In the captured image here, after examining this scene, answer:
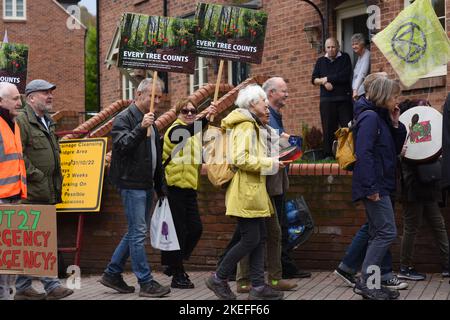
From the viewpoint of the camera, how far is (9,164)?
659cm

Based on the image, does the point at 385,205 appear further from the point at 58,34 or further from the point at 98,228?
the point at 58,34

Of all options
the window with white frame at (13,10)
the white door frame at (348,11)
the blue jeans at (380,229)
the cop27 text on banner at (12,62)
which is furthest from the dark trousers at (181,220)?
the window with white frame at (13,10)

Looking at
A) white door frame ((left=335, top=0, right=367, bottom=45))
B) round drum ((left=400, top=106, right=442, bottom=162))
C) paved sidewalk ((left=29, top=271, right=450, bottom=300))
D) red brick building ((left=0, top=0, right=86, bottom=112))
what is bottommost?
paved sidewalk ((left=29, top=271, right=450, bottom=300))

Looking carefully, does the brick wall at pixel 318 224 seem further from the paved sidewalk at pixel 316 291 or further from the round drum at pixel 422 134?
the round drum at pixel 422 134

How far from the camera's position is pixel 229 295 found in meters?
7.11

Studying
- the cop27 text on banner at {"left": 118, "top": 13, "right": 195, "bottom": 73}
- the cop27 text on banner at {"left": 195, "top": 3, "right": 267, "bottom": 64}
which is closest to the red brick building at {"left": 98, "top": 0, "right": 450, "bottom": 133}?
the cop27 text on banner at {"left": 195, "top": 3, "right": 267, "bottom": 64}

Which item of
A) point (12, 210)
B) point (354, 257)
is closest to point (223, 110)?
point (354, 257)

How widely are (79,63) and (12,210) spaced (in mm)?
32707

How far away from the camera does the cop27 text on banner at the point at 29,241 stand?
259 inches

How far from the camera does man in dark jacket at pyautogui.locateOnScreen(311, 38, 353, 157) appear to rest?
11469 mm

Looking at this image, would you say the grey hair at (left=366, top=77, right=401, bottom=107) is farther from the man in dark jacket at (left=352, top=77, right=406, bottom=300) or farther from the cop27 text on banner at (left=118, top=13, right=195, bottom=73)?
the cop27 text on banner at (left=118, top=13, right=195, bottom=73)

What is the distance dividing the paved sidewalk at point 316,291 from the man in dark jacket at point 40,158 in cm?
39

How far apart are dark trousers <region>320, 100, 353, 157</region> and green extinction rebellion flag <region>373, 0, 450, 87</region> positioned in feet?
10.6

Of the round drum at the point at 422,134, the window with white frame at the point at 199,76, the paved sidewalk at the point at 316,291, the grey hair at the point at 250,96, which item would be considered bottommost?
the paved sidewalk at the point at 316,291
